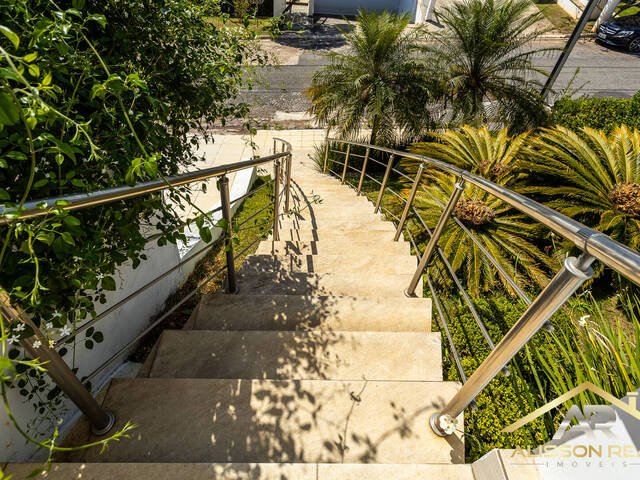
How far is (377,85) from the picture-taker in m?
6.62

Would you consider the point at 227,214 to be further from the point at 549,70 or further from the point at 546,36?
the point at 546,36

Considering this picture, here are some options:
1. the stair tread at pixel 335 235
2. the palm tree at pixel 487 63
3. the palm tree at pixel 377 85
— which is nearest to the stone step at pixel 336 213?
the stair tread at pixel 335 235

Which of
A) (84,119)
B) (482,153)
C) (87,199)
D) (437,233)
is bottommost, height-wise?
(482,153)

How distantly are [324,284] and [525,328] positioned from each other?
169cm

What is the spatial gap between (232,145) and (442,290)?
6.22 meters

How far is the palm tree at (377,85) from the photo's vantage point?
6.58 meters

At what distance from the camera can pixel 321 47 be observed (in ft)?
44.1

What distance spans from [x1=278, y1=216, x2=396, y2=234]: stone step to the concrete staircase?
54.8 inches

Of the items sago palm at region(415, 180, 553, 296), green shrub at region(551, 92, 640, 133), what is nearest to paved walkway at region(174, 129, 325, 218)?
sago palm at region(415, 180, 553, 296)

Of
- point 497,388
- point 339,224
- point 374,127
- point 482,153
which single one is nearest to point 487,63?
point 374,127

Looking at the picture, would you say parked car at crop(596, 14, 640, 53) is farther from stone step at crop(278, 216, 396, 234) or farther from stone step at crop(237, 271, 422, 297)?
stone step at crop(237, 271, 422, 297)

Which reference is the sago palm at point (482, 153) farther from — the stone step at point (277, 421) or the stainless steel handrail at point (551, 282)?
the stone step at point (277, 421)

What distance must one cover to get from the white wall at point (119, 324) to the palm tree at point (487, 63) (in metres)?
6.31

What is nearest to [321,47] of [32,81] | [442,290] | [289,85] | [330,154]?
[289,85]
